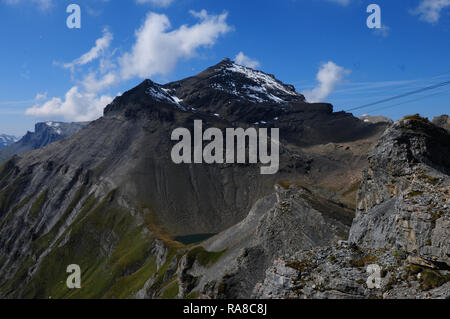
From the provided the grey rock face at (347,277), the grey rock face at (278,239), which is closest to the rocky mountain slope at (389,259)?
the grey rock face at (347,277)

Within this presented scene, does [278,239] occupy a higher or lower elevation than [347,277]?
lower

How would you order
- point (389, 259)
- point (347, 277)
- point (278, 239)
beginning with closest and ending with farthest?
point (347, 277) < point (389, 259) < point (278, 239)

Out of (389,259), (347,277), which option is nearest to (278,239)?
(389,259)

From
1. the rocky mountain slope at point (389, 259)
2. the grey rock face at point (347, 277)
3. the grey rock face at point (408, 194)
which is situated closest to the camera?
the grey rock face at point (347, 277)

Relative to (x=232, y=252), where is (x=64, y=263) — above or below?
below

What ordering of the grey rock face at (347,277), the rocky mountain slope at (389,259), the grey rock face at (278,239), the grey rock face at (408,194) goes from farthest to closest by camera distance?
the grey rock face at (278,239) < the grey rock face at (408,194) < the rocky mountain slope at (389,259) < the grey rock face at (347,277)

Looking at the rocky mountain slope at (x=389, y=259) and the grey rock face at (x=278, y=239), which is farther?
the grey rock face at (x=278, y=239)

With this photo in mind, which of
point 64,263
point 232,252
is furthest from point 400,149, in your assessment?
point 64,263

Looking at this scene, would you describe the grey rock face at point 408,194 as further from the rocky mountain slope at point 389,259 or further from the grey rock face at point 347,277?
the grey rock face at point 347,277

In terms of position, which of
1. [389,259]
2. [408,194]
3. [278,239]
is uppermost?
[408,194]

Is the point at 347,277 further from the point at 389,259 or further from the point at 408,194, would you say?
the point at 408,194
